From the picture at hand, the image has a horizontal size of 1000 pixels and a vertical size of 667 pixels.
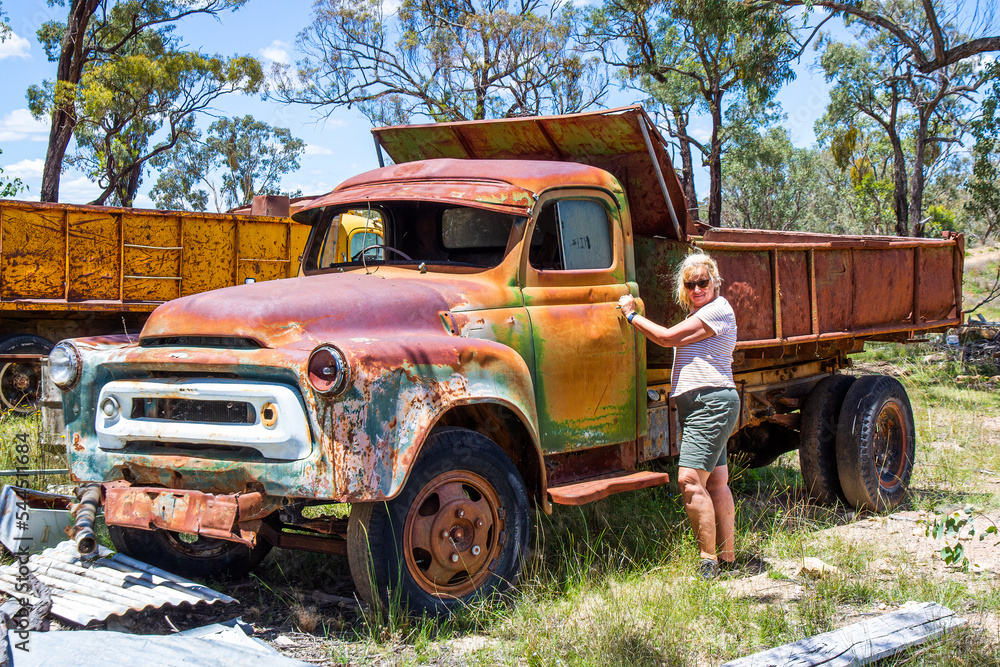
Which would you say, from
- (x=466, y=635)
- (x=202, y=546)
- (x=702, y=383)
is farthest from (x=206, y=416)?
(x=702, y=383)

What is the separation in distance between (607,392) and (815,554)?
166 centimetres

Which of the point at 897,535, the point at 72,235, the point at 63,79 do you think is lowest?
the point at 897,535

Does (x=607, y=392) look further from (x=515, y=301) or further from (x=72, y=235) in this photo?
(x=72, y=235)

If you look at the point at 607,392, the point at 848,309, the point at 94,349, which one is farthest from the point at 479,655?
the point at 848,309

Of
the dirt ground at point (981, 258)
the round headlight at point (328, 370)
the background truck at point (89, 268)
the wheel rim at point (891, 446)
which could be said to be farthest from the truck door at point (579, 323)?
the dirt ground at point (981, 258)

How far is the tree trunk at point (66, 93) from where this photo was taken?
1906cm

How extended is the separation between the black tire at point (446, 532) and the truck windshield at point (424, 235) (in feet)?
3.82

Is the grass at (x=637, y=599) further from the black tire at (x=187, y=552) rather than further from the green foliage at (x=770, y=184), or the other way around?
the green foliage at (x=770, y=184)

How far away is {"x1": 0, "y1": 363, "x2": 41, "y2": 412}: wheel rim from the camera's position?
33.9 feet

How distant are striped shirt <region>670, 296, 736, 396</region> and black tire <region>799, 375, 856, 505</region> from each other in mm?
2174

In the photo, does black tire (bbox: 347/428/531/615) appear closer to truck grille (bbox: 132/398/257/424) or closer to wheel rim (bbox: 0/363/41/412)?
truck grille (bbox: 132/398/257/424)

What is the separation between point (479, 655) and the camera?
3770 millimetres

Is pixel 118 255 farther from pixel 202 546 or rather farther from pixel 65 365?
pixel 65 365

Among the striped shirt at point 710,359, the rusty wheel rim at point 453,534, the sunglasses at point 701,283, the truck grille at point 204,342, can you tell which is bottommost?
the rusty wheel rim at point 453,534
